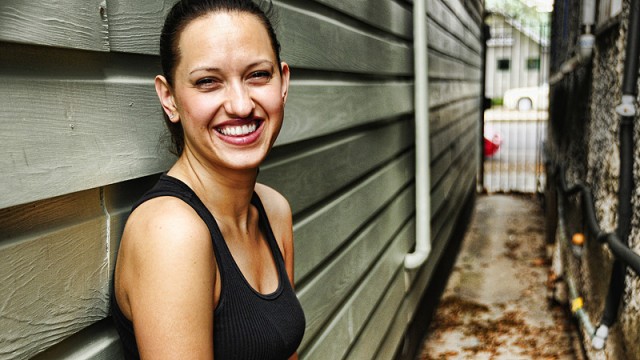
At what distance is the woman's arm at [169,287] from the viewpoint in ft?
3.42

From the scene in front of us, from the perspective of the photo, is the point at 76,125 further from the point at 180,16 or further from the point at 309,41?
the point at 309,41

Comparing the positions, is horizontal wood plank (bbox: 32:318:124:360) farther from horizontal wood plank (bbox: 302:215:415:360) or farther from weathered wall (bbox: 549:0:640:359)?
weathered wall (bbox: 549:0:640:359)

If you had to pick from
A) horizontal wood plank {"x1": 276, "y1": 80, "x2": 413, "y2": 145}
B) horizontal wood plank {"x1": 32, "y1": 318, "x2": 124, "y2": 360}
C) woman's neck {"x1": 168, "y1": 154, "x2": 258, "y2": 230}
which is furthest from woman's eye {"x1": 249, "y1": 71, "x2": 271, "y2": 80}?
horizontal wood plank {"x1": 276, "y1": 80, "x2": 413, "y2": 145}

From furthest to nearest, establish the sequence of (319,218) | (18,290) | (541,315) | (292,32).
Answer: (541,315) → (319,218) → (292,32) → (18,290)

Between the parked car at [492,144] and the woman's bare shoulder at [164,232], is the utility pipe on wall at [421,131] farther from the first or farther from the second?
the parked car at [492,144]

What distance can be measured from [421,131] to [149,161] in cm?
280

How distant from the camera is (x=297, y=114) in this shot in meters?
2.15

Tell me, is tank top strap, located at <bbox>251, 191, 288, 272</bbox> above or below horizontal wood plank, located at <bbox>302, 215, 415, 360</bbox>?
above

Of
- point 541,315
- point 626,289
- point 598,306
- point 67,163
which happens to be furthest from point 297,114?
point 541,315

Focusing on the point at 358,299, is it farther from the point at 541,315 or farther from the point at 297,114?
the point at 541,315

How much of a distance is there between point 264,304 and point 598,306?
3.08 meters

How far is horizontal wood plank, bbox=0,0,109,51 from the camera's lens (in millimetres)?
930

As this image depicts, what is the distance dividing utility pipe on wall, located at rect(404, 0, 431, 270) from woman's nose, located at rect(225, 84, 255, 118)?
2.78 metres

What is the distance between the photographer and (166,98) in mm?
1241
